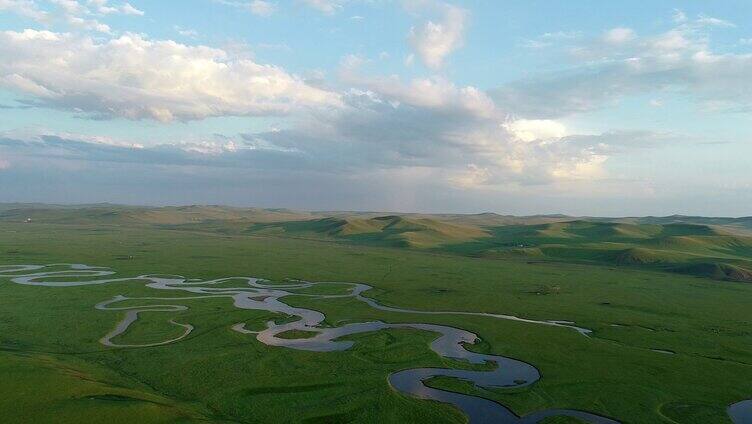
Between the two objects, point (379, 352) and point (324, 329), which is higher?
point (379, 352)

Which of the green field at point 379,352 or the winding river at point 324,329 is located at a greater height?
the green field at point 379,352

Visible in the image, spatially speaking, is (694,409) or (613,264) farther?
(613,264)

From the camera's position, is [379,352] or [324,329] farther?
[324,329]

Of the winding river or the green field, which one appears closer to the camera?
the green field

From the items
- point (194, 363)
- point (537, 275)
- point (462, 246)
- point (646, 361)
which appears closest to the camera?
point (194, 363)

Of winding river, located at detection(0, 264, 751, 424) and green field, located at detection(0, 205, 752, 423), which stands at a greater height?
green field, located at detection(0, 205, 752, 423)

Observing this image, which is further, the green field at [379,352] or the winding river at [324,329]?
the winding river at [324,329]

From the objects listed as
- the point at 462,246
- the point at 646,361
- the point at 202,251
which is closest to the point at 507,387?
the point at 646,361

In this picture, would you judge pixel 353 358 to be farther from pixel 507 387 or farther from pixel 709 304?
pixel 709 304
